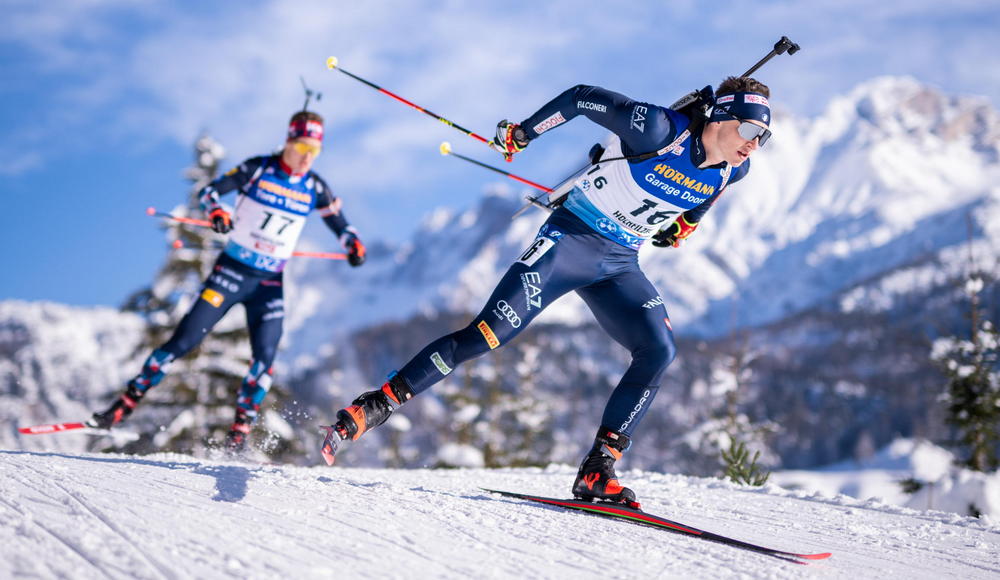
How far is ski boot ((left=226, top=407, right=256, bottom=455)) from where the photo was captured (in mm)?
6871

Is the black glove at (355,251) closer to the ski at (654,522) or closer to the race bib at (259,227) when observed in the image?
Result: the race bib at (259,227)

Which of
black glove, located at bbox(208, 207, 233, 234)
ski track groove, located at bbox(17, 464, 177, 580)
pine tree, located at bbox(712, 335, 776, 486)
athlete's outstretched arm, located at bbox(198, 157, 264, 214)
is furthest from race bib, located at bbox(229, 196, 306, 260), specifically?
pine tree, located at bbox(712, 335, 776, 486)

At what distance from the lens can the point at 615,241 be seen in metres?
4.54

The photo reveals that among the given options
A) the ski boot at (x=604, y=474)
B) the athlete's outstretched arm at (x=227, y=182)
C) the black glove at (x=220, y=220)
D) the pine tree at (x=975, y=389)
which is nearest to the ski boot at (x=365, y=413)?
the ski boot at (x=604, y=474)

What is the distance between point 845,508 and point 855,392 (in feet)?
456

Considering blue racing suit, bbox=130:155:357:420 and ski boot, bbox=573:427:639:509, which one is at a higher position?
blue racing suit, bbox=130:155:357:420

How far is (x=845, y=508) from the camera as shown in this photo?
203 inches

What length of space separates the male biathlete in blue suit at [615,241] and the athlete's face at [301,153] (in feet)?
8.81

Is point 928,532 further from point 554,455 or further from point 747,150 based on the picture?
point 554,455

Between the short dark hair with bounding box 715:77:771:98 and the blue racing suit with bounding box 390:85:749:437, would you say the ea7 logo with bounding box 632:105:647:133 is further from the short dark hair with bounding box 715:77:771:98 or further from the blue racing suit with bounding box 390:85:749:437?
the short dark hair with bounding box 715:77:771:98

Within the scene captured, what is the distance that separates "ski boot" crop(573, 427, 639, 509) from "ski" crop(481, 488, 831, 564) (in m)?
0.05

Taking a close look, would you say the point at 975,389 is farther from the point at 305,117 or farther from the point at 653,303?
the point at 305,117

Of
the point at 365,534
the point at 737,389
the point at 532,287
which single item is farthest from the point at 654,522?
the point at 737,389

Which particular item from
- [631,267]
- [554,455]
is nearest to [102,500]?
[631,267]
